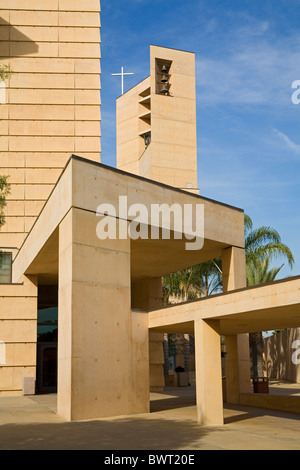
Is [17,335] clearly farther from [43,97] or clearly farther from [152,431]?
[43,97]

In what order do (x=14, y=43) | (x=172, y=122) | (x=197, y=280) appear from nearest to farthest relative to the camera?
1. (x=14, y=43)
2. (x=197, y=280)
3. (x=172, y=122)

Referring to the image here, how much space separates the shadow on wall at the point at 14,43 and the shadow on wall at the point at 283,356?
84.1ft

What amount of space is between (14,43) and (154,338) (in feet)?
70.4

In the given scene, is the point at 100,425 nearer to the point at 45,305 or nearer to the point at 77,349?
the point at 77,349

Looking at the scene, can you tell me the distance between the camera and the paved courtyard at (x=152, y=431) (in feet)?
42.1

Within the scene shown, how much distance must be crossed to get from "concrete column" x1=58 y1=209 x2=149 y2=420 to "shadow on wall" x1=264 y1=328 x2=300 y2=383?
66.3 feet

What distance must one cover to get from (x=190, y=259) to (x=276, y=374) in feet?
69.8

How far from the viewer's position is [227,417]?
1953 centimetres

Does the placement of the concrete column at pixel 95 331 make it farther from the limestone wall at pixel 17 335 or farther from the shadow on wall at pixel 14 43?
the shadow on wall at pixel 14 43

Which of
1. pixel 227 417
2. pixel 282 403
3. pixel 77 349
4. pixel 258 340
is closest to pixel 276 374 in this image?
pixel 258 340

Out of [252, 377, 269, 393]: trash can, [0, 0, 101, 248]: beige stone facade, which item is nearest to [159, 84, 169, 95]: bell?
[0, 0, 101, 248]: beige stone facade

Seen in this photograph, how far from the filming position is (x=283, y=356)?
43.9m
